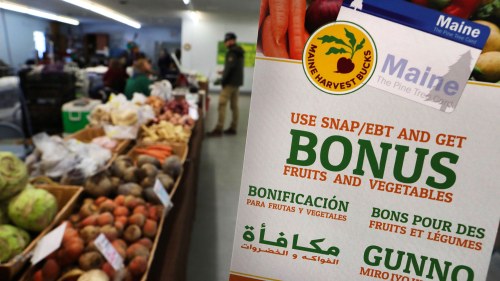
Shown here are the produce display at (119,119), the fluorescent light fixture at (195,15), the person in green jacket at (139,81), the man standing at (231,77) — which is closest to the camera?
the produce display at (119,119)

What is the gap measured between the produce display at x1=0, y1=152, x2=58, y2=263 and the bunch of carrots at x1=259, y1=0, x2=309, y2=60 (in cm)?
128

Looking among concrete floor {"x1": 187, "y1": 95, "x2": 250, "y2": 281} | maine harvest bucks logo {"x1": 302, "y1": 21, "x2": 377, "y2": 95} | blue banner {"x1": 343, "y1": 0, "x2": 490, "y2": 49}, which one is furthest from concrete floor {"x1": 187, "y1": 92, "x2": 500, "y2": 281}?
blue banner {"x1": 343, "y1": 0, "x2": 490, "y2": 49}

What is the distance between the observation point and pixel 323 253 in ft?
2.36

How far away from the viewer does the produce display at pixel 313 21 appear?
578 mm

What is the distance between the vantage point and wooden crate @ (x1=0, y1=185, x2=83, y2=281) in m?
1.19

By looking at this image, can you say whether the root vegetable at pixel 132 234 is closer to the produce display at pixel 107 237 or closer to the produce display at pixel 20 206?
the produce display at pixel 107 237

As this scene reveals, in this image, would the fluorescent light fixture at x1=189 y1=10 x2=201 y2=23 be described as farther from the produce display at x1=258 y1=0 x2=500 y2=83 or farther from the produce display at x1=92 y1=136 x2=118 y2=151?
the produce display at x1=258 y1=0 x2=500 y2=83

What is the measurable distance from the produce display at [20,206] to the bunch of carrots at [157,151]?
39.0 inches

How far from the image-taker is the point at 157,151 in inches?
98.7

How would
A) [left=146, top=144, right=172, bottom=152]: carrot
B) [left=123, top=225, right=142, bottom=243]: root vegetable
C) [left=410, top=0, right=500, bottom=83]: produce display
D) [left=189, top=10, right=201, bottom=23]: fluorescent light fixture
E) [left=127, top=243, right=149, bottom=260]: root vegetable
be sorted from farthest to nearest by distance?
[left=189, top=10, right=201, bottom=23]: fluorescent light fixture → [left=146, top=144, right=172, bottom=152]: carrot → [left=123, top=225, right=142, bottom=243]: root vegetable → [left=127, top=243, right=149, bottom=260]: root vegetable → [left=410, top=0, right=500, bottom=83]: produce display

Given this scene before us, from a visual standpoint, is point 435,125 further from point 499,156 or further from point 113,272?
point 113,272

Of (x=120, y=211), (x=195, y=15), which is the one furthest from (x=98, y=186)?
(x=195, y=15)

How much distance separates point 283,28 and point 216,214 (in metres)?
2.85

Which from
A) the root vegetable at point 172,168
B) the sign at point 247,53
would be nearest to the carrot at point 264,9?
the root vegetable at point 172,168
